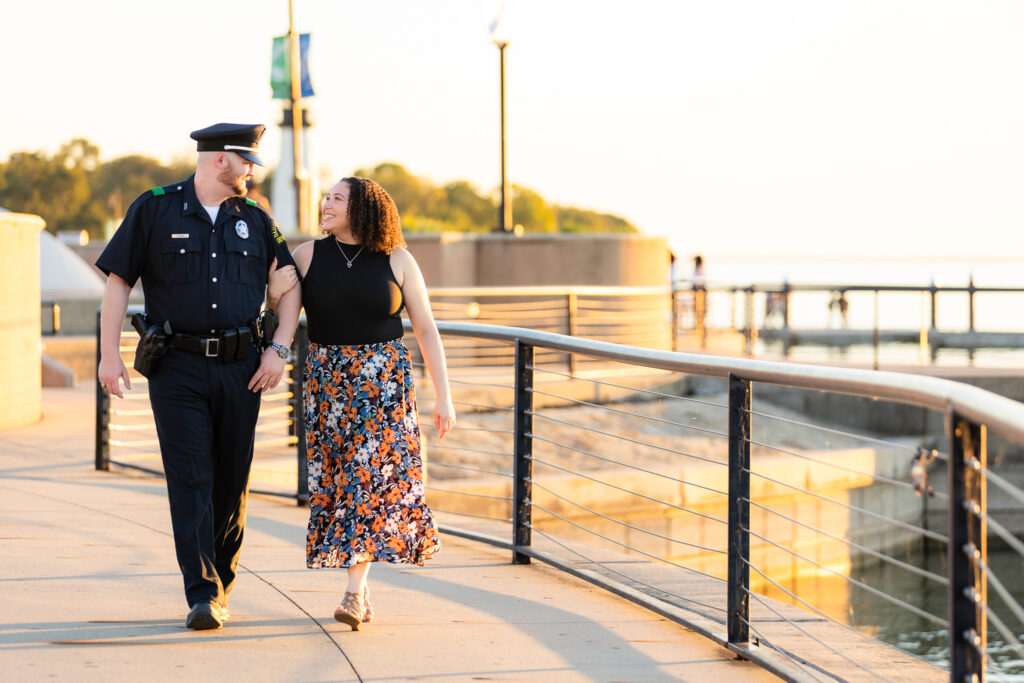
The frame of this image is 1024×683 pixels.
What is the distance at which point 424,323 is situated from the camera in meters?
4.67

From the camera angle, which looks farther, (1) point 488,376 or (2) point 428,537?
(1) point 488,376

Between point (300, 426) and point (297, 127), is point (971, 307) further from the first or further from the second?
point (297, 127)

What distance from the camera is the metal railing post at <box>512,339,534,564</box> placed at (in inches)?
225

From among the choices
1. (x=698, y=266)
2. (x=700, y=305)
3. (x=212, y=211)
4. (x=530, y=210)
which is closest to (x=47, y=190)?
(x=530, y=210)

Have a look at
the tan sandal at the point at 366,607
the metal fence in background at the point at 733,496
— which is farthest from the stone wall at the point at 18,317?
the tan sandal at the point at 366,607

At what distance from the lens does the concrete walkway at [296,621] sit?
13.2 feet

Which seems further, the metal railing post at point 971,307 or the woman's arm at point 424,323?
the metal railing post at point 971,307

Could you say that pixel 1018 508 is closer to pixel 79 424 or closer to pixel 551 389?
pixel 551 389

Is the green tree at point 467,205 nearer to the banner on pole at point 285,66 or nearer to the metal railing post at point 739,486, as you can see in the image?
the banner on pole at point 285,66

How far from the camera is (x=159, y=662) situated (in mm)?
3998

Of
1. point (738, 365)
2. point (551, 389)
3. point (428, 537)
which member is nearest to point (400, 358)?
point (428, 537)

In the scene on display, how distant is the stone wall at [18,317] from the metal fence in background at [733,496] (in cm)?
82

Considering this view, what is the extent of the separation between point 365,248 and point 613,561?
2.08 meters

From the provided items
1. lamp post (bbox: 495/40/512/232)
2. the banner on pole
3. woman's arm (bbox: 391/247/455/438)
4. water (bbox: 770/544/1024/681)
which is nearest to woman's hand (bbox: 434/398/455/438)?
woman's arm (bbox: 391/247/455/438)
